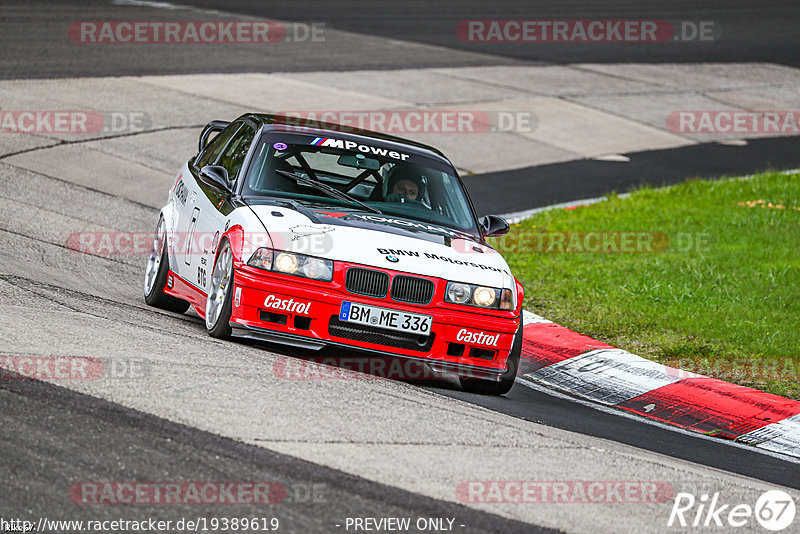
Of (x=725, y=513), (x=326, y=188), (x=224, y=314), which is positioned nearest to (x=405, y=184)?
(x=326, y=188)

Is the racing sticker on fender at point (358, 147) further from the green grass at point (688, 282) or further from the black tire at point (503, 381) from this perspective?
the green grass at point (688, 282)

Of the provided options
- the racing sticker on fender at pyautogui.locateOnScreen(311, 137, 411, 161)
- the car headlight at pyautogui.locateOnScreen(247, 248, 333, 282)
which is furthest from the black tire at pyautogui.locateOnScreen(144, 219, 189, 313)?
the car headlight at pyautogui.locateOnScreen(247, 248, 333, 282)

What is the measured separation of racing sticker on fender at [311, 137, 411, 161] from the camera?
8.41 metres

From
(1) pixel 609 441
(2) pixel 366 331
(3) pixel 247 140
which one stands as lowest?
(1) pixel 609 441

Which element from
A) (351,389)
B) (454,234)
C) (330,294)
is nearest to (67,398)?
(351,389)

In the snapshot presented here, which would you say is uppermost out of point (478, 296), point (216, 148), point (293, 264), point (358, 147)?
point (358, 147)

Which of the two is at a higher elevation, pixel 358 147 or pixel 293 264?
pixel 358 147

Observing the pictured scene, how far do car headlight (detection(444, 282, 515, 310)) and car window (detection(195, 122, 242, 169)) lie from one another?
2805mm

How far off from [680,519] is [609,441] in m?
1.59

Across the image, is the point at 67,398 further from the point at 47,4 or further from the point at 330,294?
the point at 47,4

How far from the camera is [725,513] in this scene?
5176mm

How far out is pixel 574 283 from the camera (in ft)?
36.2

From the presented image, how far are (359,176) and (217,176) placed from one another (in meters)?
1.02

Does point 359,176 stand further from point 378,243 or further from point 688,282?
point 688,282
